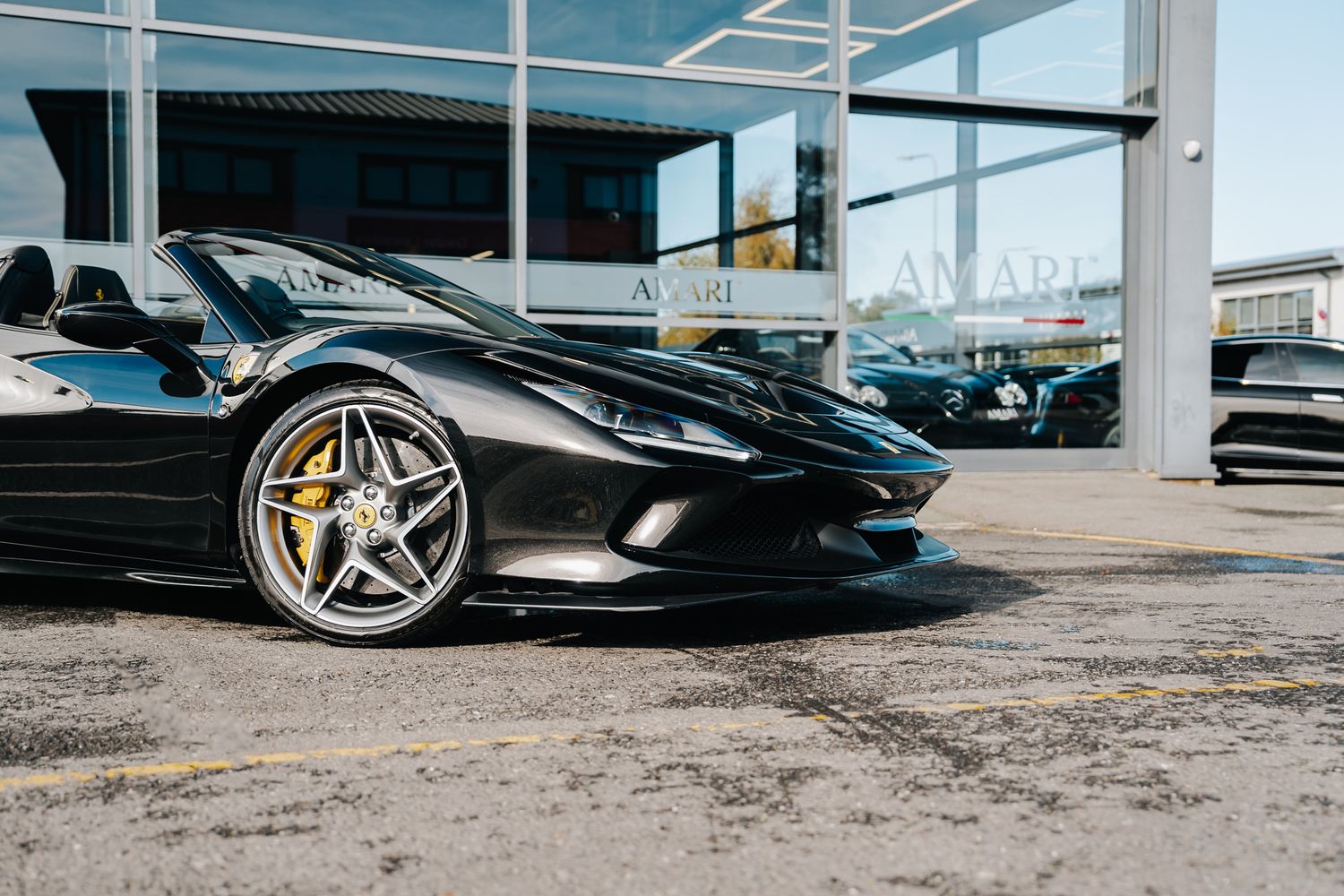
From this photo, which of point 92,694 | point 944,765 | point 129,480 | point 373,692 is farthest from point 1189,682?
point 129,480

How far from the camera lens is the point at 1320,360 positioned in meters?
11.2

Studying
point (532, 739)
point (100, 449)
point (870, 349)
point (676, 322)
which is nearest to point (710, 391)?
point (532, 739)

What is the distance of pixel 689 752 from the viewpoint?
2.37m

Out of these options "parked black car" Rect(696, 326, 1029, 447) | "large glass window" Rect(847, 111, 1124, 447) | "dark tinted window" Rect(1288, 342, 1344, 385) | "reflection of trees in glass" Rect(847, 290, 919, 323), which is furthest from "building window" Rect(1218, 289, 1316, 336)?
"reflection of trees in glass" Rect(847, 290, 919, 323)

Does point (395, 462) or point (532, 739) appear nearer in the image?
point (532, 739)

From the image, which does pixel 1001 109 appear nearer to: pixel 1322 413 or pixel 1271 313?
pixel 1322 413

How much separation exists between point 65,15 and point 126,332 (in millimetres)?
5613

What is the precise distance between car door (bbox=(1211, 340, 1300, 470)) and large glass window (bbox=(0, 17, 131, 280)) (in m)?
8.48

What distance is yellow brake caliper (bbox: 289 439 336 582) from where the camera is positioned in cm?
349

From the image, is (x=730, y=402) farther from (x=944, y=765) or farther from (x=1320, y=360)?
(x=1320, y=360)

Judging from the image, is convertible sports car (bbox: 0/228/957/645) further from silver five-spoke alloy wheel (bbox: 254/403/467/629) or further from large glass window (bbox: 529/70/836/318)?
large glass window (bbox: 529/70/836/318)

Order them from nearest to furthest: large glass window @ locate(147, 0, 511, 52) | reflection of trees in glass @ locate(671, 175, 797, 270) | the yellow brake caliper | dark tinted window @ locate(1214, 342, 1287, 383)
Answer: the yellow brake caliper
large glass window @ locate(147, 0, 511, 52)
reflection of trees in glass @ locate(671, 175, 797, 270)
dark tinted window @ locate(1214, 342, 1287, 383)

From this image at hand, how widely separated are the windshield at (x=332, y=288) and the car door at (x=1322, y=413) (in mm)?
8717

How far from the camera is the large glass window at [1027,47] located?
10328 millimetres
